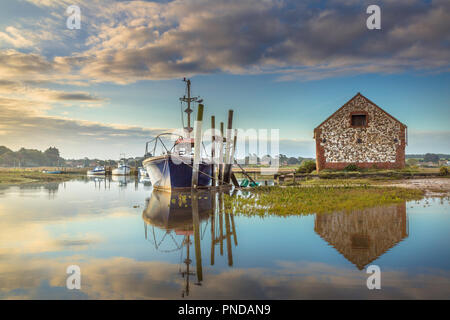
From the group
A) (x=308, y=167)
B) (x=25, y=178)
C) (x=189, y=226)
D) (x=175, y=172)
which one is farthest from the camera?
(x=25, y=178)

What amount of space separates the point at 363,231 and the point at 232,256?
4615mm

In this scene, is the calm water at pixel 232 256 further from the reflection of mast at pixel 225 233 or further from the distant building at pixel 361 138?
the distant building at pixel 361 138

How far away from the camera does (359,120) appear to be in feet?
131

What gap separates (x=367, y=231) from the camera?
10.6 meters

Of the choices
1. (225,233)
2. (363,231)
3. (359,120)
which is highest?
(359,120)

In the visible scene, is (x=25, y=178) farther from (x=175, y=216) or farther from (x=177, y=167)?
(x=175, y=216)

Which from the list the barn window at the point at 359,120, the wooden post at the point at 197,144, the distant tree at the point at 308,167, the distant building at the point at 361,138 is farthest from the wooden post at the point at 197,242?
the distant tree at the point at 308,167

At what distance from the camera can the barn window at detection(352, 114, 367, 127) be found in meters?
39.8

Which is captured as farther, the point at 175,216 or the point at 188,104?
the point at 188,104

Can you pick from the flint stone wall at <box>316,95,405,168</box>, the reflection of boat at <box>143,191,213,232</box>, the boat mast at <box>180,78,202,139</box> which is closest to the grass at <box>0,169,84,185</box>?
the boat mast at <box>180,78,202,139</box>

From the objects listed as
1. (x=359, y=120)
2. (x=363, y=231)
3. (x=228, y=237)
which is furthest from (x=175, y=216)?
(x=359, y=120)

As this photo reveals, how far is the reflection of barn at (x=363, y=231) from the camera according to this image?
843cm

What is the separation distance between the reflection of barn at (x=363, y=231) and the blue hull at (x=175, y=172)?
1546cm

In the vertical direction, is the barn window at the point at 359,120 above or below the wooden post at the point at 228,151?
above
